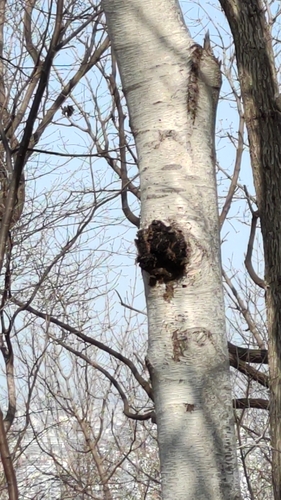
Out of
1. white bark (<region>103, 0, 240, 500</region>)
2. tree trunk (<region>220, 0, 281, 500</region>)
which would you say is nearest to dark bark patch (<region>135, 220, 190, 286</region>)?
white bark (<region>103, 0, 240, 500</region>)

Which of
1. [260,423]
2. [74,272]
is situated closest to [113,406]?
[260,423]

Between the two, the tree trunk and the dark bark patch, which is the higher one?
the tree trunk

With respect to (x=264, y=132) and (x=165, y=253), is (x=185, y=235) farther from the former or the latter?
(x=264, y=132)

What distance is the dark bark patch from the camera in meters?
1.25

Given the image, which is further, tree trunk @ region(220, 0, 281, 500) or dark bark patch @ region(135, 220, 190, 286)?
tree trunk @ region(220, 0, 281, 500)

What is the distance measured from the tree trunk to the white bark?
7.10 ft

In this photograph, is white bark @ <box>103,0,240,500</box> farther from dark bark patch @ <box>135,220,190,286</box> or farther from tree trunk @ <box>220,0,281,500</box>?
tree trunk @ <box>220,0,281,500</box>

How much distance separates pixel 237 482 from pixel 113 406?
6.34 metres

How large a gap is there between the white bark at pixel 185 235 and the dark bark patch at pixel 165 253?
1 cm

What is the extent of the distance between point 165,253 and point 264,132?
244 cm

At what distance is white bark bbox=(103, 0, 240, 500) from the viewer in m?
1.16

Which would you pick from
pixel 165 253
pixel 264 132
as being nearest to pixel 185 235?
pixel 165 253

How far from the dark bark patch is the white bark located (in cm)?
1

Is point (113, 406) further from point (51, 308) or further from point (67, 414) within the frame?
point (51, 308)
